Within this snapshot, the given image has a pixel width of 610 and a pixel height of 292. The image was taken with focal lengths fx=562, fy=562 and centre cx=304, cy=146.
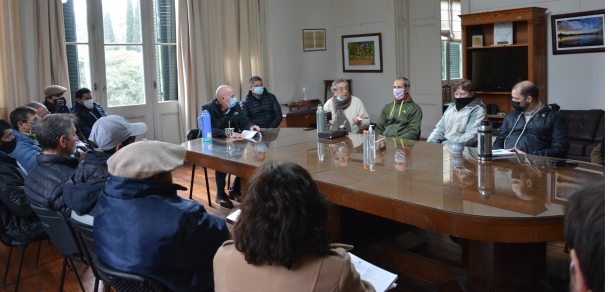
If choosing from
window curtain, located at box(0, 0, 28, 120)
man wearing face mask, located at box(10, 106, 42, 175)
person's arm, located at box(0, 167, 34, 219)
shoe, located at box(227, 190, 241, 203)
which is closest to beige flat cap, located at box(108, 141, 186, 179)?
person's arm, located at box(0, 167, 34, 219)

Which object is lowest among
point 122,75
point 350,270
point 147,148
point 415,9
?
point 350,270

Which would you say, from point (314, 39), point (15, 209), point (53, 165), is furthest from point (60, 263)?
point (314, 39)

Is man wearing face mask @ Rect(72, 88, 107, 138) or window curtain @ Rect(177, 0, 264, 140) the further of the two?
window curtain @ Rect(177, 0, 264, 140)

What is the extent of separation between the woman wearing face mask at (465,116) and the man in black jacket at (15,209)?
10.3 feet

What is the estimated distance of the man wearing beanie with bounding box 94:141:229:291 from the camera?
2.03m

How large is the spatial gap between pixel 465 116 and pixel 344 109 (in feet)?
4.55

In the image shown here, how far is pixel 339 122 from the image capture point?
5.60m

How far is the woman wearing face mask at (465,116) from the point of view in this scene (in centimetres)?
451

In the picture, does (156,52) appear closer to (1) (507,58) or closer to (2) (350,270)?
(1) (507,58)

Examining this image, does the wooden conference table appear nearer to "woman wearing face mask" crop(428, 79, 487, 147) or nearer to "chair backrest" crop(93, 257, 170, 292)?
"woman wearing face mask" crop(428, 79, 487, 147)

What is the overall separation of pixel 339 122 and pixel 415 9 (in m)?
3.86

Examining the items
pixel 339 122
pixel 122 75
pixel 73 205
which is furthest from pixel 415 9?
pixel 73 205

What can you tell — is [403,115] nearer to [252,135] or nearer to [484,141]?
[252,135]

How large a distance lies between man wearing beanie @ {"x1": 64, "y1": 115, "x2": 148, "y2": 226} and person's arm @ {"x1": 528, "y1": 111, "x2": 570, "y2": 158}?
2.76 metres
